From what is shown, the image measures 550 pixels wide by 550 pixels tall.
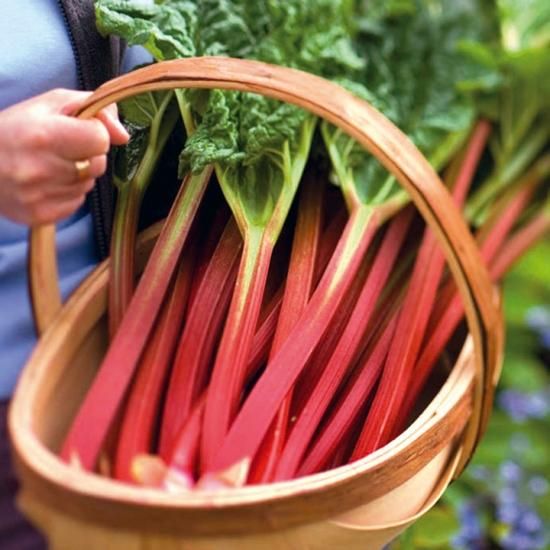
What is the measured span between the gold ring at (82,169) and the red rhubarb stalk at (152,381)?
142mm

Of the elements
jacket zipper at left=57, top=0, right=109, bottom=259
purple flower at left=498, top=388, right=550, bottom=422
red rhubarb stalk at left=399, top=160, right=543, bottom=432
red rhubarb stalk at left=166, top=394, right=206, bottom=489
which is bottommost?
purple flower at left=498, top=388, right=550, bottom=422

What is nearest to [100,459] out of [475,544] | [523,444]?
[475,544]

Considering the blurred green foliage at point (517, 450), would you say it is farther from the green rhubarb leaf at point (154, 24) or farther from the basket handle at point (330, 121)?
the green rhubarb leaf at point (154, 24)

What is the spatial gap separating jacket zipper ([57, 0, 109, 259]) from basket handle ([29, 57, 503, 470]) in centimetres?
7

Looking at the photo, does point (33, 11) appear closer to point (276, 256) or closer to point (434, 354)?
point (276, 256)

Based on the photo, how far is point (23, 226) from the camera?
1.85ft

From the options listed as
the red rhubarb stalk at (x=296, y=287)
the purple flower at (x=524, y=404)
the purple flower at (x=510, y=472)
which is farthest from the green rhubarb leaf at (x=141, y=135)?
the purple flower at (x=524, y=404)

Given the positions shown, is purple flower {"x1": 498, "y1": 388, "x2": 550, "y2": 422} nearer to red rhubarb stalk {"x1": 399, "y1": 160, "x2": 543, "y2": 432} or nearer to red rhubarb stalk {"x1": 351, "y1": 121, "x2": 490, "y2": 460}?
red rhubarb stalk {"x1": 399, "y1": 160, "x2": 543, "y2": 432}

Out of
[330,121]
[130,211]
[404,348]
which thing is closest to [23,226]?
[130,211]

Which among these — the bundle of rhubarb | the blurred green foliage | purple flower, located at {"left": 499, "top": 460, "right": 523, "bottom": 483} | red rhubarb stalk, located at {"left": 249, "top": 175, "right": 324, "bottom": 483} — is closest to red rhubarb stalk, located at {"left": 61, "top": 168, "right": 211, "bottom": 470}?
the bundle of rhubarb

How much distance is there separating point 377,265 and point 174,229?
0.79ft

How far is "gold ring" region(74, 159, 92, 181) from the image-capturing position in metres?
0.55

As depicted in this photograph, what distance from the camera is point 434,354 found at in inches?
32.2

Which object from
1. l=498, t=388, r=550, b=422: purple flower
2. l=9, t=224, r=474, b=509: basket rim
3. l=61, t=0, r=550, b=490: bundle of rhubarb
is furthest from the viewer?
l=498, t=388, r=550, b=422: purple flower
